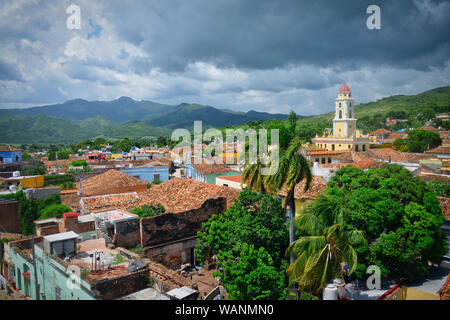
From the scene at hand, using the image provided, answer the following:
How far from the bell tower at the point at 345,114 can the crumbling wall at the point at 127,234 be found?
48.8m

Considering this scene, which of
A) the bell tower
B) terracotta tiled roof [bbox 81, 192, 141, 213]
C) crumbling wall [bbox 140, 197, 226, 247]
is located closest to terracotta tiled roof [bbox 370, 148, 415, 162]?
the bell tower

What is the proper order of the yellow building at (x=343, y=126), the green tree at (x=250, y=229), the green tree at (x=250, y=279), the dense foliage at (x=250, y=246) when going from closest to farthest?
the green tree at (x=250, y=279), the dense foliage at (x=250, y=246), the green tree at (x=250, y=229), the yellow building at (x=343, y=126)

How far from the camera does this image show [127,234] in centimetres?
1369

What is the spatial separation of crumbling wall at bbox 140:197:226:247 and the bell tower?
4507 cm

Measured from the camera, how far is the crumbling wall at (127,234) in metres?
13.4

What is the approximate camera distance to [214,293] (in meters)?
11.6

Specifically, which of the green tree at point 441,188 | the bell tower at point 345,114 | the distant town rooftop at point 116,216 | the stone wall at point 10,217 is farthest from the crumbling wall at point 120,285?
the bell tower at point 345,114

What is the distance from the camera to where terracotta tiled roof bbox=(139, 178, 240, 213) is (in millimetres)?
19061

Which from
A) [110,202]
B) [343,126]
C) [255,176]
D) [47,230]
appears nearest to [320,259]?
[255,176]

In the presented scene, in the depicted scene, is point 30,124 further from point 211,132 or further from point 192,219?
point 192,219

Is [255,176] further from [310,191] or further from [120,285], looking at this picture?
[120,285]

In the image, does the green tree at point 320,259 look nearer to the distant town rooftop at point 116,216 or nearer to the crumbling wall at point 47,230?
the distant town rooftop at point 116,216

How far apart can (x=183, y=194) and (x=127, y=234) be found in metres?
7.23

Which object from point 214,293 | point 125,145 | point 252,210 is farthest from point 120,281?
point 125,145
